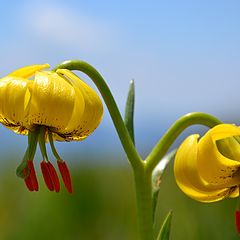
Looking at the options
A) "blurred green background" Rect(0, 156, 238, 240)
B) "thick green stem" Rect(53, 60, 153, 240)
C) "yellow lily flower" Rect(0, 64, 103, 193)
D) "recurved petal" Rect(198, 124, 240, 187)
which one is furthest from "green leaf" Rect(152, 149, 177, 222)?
"blurred green background" Rect(0, 156, 238, 240)

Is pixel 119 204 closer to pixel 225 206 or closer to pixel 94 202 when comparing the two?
pixel 94 202

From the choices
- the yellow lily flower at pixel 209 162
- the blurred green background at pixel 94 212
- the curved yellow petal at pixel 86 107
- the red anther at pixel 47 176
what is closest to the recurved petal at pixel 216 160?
the yellow lily flower at pixel 209 162

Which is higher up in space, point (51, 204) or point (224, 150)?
point (224, 150)

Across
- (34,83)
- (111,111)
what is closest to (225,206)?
(111,111)

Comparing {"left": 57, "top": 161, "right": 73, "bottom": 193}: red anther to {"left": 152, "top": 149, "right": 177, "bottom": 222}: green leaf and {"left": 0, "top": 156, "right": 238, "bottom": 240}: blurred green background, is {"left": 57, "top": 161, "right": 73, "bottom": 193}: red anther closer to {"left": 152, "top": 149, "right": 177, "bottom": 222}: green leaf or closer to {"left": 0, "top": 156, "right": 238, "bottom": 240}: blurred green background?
{"left": 152, "top": 149, "right": 177, "bottom": 222}: green leaf

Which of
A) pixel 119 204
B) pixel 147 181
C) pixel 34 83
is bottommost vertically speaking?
pixel 119 204
